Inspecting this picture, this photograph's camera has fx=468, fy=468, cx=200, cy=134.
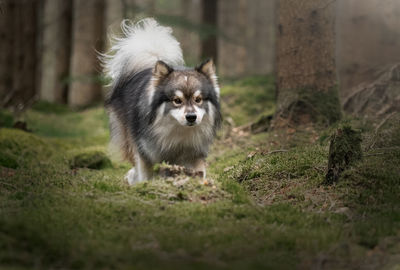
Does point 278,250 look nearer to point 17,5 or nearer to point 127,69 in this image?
point 127,69

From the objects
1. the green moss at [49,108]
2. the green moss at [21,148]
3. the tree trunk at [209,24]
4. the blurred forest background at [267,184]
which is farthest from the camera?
the tree trunk at [209,24]

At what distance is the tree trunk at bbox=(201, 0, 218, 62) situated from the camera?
51.9 feet

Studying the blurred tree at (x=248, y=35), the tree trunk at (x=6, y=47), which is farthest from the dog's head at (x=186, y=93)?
the blurred tree at (x=248, y=35)

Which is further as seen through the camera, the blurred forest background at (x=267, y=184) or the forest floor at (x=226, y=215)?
the blurred forest background at (x=267, y=184)

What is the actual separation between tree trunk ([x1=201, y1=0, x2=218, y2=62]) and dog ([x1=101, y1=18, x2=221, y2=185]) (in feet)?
28.5

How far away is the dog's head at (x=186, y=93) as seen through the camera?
545 cm

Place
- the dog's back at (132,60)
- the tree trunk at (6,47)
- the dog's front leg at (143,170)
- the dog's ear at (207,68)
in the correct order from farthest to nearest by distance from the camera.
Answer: the tree trunk at (6,47) < the dog's back at (132,60) < the dog's front leg at (143,170) < the dog's ear at (207,68)

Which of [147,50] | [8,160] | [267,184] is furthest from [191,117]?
[8,160]

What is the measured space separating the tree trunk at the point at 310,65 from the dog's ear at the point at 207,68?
6.97 ft

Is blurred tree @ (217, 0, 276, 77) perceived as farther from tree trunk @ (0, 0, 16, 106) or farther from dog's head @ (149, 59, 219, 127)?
dog's head @ (149, 59, 219, 127)

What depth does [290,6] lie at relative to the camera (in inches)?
301

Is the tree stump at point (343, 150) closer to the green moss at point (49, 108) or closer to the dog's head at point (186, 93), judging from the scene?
the dog's head at point (186, 93)

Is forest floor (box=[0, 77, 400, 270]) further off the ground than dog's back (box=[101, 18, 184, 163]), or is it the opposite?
dog's back (box=[101, 18, 184, 163])

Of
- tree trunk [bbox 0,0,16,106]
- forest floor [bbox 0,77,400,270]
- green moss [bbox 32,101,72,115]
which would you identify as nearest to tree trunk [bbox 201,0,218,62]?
green moss [bbox 32,101,72,115]
